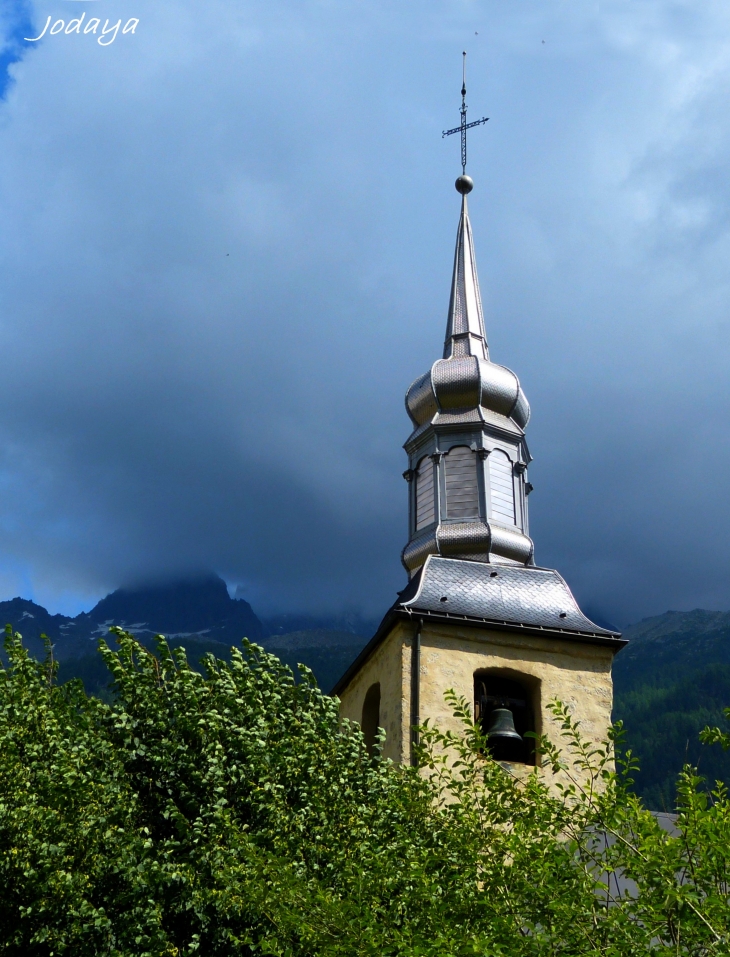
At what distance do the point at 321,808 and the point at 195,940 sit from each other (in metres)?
2.46

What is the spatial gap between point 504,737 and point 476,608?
2891mm

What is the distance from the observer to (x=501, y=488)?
28.0 meters

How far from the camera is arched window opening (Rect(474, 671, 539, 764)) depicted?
22.5 metres

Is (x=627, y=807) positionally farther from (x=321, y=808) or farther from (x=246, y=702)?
(x=246, y=702)

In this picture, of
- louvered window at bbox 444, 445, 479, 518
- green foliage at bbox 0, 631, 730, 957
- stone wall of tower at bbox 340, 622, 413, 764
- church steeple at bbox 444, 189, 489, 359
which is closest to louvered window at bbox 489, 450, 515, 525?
louvered window at bbox 444, 445, 479, 518

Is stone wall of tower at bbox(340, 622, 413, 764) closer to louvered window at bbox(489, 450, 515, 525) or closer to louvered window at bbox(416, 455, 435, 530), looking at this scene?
louvered window at bbox(416, 455, 435, 530)

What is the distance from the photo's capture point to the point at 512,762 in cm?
2255

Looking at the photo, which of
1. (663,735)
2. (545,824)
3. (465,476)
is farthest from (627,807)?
(663,735)

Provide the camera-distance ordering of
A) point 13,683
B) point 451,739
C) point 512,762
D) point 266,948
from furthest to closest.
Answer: point 512,762 → point 13,683 → point 451,739 → point 266,948

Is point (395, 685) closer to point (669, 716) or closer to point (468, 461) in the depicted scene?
point (468, 461)

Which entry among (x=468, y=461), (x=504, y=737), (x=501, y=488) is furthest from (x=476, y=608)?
(x=468, y=461)

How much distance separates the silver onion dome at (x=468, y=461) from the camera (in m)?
27.0

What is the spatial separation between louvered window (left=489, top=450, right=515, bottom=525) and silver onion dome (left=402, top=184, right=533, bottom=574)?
0.09ft

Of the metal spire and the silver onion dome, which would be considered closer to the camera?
the silver onion dome
